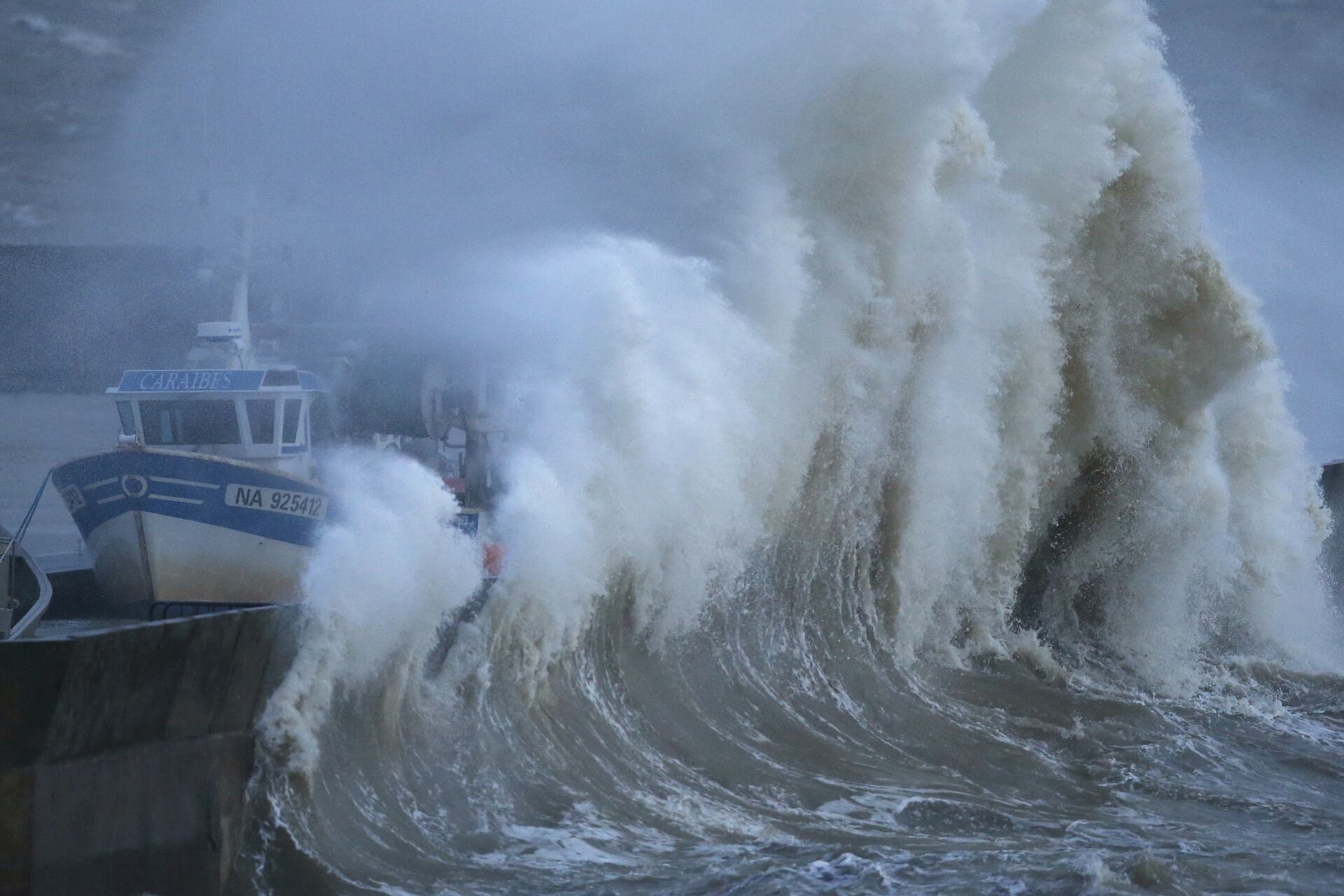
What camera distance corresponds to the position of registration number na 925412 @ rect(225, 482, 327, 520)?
10227 mm

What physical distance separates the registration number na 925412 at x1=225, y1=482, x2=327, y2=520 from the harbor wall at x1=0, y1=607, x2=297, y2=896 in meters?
2.05

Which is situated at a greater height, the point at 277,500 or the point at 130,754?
the point at 277,500

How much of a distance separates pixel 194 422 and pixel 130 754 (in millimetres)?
4290

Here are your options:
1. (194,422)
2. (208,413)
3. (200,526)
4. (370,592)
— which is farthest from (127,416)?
(370,592)

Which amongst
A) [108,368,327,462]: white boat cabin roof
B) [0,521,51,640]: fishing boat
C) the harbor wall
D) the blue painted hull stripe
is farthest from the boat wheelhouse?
the harbor wall

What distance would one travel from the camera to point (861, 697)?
38.3 ft

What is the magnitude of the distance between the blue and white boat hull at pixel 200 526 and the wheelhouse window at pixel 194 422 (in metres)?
0.96

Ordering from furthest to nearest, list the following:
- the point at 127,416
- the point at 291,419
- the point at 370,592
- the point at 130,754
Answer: the point at 291,419 → the point at 127,416 → the point at 370,592 → the point at 130,754

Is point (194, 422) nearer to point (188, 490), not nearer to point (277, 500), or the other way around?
point (188, 490)

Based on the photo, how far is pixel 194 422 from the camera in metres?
11.3

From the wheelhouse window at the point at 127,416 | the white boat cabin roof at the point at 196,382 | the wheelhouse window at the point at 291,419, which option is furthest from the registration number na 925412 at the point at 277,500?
the wheelhouse window at the point at 127,416

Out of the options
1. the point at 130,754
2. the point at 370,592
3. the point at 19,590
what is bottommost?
the point at 130,754

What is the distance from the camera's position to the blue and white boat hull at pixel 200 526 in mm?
10102

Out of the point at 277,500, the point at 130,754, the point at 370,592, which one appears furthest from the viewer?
the point at 277,500
